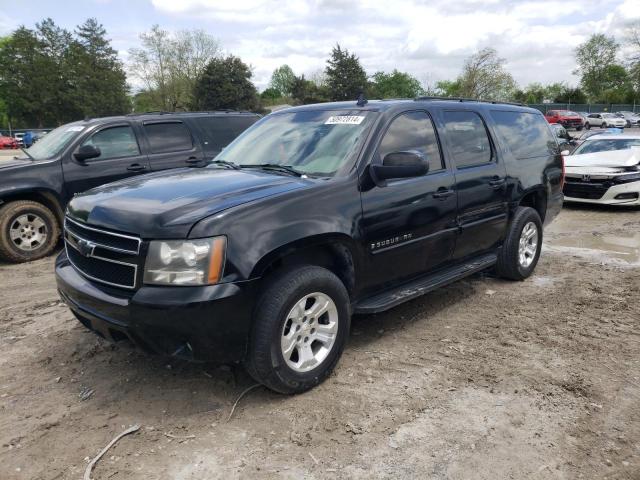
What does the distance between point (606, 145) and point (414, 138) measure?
9.33m

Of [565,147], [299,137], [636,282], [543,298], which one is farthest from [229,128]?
[565,147]

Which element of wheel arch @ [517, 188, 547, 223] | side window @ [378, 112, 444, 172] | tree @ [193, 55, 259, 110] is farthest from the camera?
tree @ [193, 55, 259, 110]

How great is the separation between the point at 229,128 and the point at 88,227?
18.4 ft

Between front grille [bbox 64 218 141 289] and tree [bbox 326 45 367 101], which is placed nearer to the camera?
front grille [bbox 64 218 141 289]

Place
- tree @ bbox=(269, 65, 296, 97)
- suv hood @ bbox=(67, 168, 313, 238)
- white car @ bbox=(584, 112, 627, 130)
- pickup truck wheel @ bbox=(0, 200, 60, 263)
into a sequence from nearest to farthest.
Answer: suv hood @ bbox=(67, 168, 313, 238)
pickup truck wheel @ bbox=(0, 200, 60, 263)
white car @ bbox=(584, 112, 627, 130)
tree @ bbox=(269, 65, 296, 97)

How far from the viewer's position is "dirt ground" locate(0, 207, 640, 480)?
2.74 m

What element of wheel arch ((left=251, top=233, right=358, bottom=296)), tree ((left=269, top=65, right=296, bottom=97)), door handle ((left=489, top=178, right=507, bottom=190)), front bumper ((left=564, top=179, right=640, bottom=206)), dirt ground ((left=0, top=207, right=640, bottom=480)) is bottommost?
dirt ground ((left=0, top=207, right=640, bottom=480))

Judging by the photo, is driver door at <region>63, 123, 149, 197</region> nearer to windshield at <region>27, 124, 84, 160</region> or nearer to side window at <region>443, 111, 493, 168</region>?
windshield at <region>27, 124, 84, 160</region>

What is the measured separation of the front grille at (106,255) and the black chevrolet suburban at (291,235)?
10 millimetres

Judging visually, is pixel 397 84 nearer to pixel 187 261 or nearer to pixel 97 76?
pixel 97 76

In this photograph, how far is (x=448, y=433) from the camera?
2.99 meters

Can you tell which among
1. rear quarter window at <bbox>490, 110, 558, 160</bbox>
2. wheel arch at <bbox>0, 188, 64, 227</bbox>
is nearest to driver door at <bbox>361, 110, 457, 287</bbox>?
rear quarter window at <bbox>490, 110, 558, 160</bbox>

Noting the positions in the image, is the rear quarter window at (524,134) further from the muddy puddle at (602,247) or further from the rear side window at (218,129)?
the rear side window at (218,129)

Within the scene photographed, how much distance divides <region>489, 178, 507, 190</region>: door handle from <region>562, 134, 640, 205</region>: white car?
6218mm
